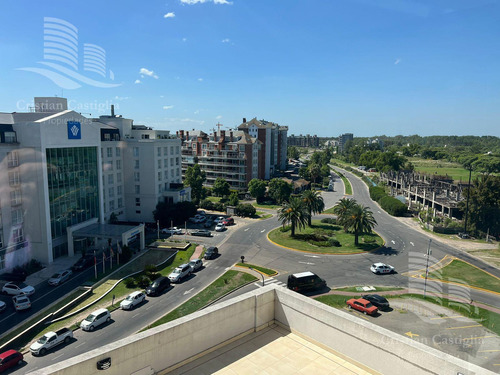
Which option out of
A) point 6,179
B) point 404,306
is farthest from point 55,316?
point 404,306

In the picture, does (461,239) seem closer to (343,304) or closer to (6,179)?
(343,304)

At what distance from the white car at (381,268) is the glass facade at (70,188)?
40.3 meters

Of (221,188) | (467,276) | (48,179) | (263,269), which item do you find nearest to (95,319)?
(263,269)

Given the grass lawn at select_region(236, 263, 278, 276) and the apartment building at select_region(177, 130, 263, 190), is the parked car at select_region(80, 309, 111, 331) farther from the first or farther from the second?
the apartment building at select_region(177, 130, 263, 190)

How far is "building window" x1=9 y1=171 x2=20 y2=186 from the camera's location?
4134cm

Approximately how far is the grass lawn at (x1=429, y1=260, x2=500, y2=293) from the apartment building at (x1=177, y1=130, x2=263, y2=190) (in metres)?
64.5

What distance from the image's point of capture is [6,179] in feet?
133

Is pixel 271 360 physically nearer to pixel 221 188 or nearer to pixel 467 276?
pixel 467 276

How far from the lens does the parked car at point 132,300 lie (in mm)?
33497

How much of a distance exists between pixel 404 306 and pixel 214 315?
1112 inches

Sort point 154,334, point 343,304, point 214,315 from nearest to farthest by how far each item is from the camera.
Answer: point 154,334, point 214,315, point 343,304

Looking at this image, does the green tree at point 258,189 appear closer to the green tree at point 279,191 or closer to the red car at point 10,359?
the green tree at point 279,191

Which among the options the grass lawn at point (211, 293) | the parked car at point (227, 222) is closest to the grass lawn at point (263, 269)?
the grass lawn at point (211, 293)

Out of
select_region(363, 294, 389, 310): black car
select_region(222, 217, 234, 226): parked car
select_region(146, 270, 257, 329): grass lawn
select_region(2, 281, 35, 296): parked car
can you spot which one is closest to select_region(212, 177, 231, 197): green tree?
select_region(222, 217, 234, 226): parked car
